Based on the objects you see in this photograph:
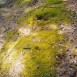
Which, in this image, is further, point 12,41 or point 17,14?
point 17,14

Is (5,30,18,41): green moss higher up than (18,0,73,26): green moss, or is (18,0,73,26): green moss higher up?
(18,0,73,26): green moss

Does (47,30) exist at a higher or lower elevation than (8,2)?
higher

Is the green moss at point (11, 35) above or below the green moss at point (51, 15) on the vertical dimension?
below

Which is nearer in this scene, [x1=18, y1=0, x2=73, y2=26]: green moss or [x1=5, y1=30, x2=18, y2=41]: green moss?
[x1=18, y1=0, x2=73, y2=26]: green moss

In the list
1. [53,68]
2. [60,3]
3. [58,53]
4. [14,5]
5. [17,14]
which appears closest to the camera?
[53,68]

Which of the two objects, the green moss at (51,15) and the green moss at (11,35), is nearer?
the green moss at (51,15)

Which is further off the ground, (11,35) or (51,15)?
(51,15)

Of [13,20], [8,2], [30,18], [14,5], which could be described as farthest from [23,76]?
[8,2]

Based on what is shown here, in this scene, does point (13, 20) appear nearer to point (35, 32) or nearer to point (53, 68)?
point (35, 32)

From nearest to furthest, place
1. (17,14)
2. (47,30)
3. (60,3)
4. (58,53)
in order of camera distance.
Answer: (58,53), (47,30), (60,3), (17,14)

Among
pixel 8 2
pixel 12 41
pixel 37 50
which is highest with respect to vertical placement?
pixel 37 50

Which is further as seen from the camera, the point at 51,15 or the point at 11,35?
the point at 11,35
